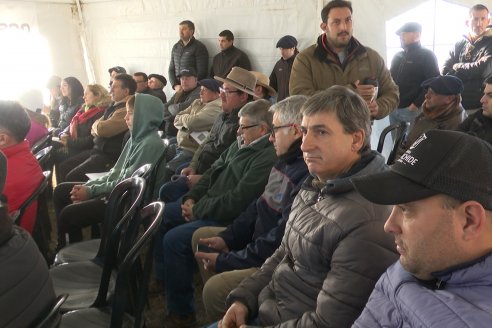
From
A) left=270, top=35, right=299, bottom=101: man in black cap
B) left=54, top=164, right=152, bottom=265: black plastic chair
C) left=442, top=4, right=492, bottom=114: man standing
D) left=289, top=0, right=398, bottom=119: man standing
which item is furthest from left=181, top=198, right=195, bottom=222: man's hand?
left=442, top=4, right=492, bottom=114: man standing

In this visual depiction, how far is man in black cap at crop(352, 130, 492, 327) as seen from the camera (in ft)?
2.47

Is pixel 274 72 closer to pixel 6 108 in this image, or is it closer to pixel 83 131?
pixel 83 131

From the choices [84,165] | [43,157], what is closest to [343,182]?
[43,157]

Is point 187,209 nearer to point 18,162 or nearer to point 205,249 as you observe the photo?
point 205,249

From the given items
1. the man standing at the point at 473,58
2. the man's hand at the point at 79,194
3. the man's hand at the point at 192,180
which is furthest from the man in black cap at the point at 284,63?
the man's hand at the point at 79,194

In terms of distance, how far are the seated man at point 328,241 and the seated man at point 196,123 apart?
79.3 inches

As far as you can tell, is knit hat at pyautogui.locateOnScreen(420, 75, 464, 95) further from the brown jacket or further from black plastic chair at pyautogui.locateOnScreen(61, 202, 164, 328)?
black plastic chair at pyautogui.locateOnScreen(61, 202, 164, 328)

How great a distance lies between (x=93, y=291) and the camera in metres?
1.77

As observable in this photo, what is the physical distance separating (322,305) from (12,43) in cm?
667

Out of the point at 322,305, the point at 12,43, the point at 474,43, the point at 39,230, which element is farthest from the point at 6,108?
the point at 12,43

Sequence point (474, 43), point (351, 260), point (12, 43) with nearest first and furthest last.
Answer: point (351, 260)
point (474, 43)
point (12, 43)

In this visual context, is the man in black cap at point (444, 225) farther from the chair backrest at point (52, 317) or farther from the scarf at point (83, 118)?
the scarf at point (83, 118)

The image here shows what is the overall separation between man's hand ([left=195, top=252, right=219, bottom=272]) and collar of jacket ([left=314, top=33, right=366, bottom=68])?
1.27 metres

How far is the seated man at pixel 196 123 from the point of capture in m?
3.41
